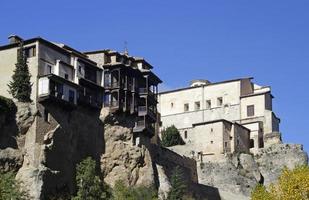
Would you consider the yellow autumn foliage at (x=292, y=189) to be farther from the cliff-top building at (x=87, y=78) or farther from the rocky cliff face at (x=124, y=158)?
the cliff-top building at (x=87, y=78)

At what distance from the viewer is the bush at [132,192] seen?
72.5 metres

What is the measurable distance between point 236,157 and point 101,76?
29.6m

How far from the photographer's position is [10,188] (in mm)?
61531

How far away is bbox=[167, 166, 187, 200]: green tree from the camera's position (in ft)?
258

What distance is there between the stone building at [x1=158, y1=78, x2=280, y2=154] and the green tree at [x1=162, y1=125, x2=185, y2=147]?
1255mm

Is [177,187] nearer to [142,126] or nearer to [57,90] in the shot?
[142,126]

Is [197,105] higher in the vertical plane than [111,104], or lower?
higher

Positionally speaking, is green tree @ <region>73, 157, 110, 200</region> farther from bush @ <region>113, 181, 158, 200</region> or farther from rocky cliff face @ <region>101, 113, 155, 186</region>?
rocky cliff face @ <region>101, 113, 155, 186</region>

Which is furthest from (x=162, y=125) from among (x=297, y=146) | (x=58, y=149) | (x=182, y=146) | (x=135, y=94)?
(x=58, y=149)

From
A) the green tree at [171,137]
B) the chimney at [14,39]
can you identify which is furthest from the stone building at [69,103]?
the green tree at [171,137]

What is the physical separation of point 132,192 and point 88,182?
6.83 m

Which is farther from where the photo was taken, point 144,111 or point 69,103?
point 144,111

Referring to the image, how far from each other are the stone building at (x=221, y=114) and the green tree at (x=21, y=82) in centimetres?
3851

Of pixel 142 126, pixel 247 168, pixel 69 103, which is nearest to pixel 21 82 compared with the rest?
pixel 69 103
